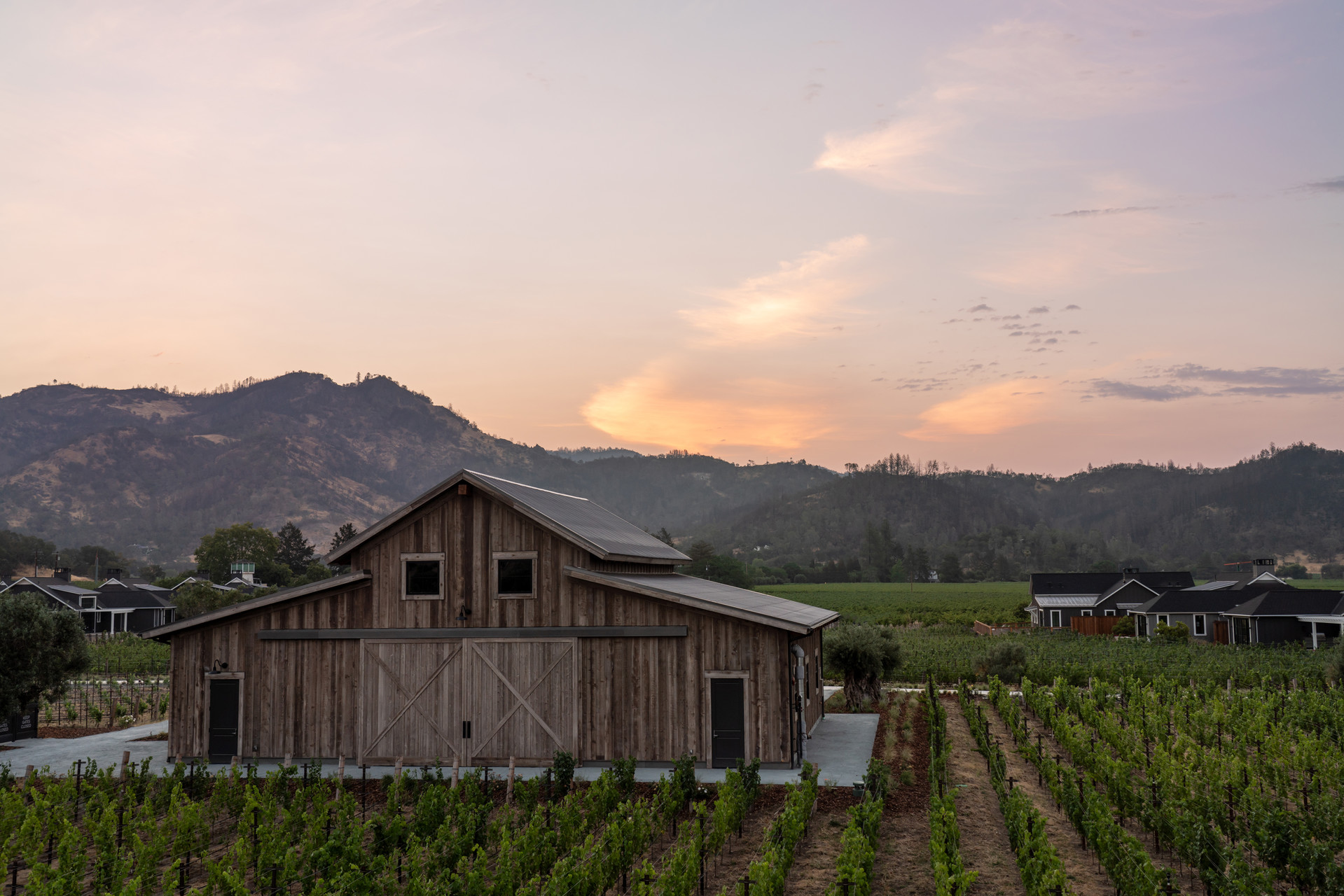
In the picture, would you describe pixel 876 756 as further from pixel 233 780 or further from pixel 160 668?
pixel 160 668

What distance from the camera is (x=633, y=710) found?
21656mm

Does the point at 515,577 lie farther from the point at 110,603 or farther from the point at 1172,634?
the point at 110,603

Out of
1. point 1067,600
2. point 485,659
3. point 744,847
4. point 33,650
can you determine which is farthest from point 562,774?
point 1067,600

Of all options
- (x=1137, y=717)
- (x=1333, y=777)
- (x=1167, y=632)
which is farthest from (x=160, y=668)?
(x=1167, y=632)

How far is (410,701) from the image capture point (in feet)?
74.2

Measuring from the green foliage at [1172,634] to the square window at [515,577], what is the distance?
4888 cm

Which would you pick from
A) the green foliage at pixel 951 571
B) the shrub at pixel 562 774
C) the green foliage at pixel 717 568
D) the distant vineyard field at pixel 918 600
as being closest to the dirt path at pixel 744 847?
the shrub at pixel 562 774

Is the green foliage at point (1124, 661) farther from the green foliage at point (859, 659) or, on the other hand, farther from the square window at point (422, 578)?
the square window at point (422, 578)

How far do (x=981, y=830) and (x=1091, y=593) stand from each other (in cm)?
6939

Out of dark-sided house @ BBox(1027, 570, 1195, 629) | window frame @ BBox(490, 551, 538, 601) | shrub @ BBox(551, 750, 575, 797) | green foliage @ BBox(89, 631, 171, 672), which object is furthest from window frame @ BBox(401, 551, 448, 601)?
dark-sided house @ BBox(1027, 570, 1195, 629)

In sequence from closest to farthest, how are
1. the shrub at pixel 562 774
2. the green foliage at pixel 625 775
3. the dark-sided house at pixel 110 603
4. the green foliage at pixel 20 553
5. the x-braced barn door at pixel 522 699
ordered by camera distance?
the green foliage at pixel 625 775 → the shrub at pixel 562 774 → the x-braced barn door at pixel 522 699 → the dark-sided house at pixel 110 603 → the green foliage at pixel 20 553

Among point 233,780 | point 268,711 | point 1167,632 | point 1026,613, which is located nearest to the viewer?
point 233,780

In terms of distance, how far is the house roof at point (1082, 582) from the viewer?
7806 cm

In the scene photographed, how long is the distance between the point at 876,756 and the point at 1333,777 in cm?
933
